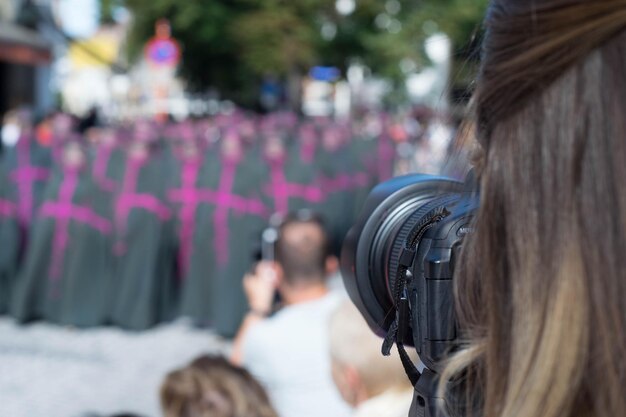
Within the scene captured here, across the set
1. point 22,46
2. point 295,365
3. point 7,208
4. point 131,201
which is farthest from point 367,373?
point 22,46

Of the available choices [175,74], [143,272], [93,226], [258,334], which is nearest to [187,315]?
[143,272]

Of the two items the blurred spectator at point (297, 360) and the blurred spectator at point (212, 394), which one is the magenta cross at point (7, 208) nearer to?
the blurred spectator at point (297, 360)

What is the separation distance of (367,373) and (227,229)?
19.9 ft

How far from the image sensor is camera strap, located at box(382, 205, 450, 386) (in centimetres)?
95

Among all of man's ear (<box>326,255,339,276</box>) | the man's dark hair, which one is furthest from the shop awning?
the man's dark hair

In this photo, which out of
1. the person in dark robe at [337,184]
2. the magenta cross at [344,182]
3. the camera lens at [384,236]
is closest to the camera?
the camera lens at [384,236]

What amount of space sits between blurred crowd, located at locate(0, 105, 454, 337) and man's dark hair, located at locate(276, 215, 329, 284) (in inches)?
119

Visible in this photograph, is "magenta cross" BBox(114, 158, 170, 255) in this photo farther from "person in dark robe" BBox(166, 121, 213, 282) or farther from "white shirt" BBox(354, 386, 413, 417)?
"white shirt" BBox(354, 386, 413, 417)

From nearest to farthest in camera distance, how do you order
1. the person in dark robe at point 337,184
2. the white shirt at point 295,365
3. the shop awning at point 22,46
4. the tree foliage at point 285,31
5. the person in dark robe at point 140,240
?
the white shirt at point 295,365, the person in dark robe at point 140,240, the person in dark robe at point 337,184, the shop awning at point 22,46, the tree foliage at point 285,31

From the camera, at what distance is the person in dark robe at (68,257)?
8078mm

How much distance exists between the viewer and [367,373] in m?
2.11

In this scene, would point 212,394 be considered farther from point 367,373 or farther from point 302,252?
point 302,252

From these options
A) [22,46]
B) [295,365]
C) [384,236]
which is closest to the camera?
[384,236]

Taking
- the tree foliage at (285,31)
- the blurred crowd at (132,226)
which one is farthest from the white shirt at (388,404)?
the tree foliage at (285,31)
